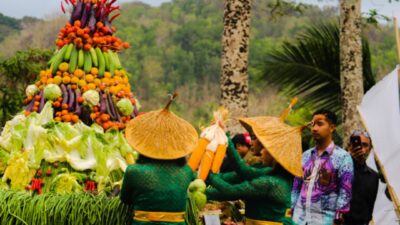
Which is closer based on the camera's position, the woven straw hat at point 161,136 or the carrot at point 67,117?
the woven straw hat at point 161,136

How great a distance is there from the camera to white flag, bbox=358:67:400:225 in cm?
809

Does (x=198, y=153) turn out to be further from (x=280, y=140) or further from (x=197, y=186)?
(x=280, y=140)

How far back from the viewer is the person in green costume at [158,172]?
6.70m

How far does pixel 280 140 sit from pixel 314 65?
9.29m

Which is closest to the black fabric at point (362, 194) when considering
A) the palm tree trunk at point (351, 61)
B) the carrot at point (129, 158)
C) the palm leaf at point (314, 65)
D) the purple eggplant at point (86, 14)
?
the carrot at point (129, 158)

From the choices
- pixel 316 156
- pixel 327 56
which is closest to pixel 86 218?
pixel 316 156

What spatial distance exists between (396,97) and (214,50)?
52517 millimetres

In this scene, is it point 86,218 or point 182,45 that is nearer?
point 86,218

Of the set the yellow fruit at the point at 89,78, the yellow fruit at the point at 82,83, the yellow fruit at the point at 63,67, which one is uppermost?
the yellow fruit at the point at 63,67

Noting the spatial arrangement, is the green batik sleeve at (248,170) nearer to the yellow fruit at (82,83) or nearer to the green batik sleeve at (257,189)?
the green batik sleeve at (257,189)

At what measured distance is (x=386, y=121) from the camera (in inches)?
325

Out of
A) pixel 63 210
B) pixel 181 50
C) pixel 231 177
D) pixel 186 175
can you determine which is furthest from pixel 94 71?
pixel 181 50

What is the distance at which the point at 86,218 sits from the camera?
7.23 meters

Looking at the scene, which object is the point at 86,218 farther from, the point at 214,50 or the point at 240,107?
the point at 214,50
